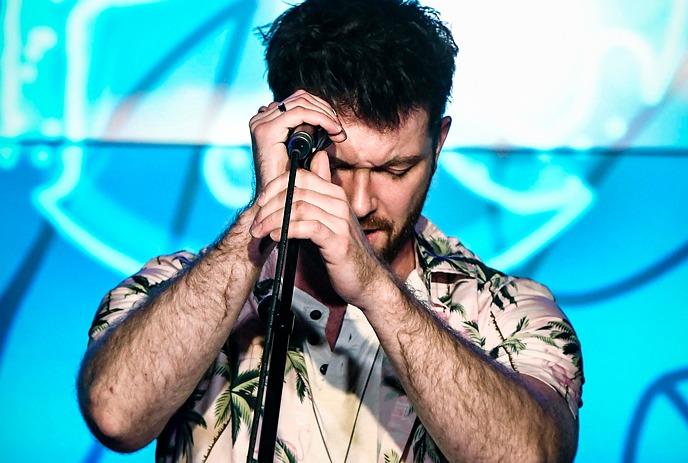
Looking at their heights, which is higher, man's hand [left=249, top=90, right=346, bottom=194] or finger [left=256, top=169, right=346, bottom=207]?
man's hand [left=249, top=90, right=346, bottom=194]

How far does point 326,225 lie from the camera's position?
1243mm

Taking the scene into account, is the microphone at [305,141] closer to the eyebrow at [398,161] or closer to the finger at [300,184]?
the finger at [300,184]

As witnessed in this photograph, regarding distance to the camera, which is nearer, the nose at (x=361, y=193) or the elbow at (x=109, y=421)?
the elbow at (x=109, y=421)

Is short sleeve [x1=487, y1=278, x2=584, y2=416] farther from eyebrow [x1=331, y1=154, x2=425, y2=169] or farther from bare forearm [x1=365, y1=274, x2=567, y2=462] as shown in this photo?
eyebrow [x1=331, y1=154, x2=425, y2=169]

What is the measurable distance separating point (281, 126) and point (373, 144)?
390mm

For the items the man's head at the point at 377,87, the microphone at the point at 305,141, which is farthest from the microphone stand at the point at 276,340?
the man's head at the point at 377,87

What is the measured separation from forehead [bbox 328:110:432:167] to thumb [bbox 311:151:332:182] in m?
0.30

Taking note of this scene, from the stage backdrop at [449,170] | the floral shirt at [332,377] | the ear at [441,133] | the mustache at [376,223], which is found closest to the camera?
the floral shirt at [332,377]

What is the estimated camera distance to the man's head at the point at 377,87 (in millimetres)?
1678

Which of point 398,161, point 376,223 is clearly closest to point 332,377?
point 376,223

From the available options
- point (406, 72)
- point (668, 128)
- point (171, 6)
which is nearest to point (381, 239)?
point (406, 72)

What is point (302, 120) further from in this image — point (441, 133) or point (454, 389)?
point (441, 133)

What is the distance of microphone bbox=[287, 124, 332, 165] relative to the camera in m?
1.18

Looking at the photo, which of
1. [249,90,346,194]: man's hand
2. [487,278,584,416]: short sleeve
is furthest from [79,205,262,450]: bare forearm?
[487,278,584,416]: short sleeve
